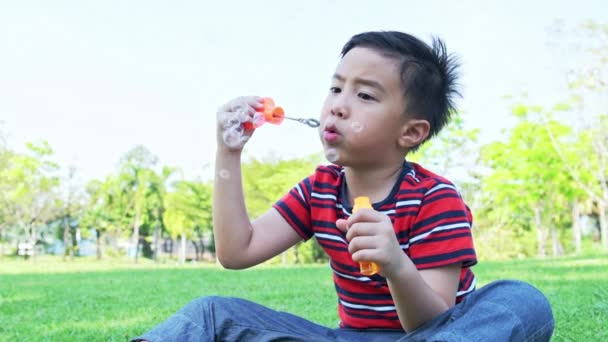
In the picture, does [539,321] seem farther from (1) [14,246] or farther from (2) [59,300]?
(1) [14,246]

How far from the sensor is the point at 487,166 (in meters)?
20.6

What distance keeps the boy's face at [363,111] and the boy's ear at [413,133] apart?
21 millimetres

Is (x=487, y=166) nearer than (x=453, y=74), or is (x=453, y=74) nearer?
(x=453, y=74)

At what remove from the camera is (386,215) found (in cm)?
148

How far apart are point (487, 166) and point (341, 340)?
1965 centimetres

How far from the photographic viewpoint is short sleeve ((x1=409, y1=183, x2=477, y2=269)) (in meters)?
1.58

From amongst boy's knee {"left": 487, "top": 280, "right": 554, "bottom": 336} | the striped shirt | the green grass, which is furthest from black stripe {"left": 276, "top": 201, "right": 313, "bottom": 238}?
the green grass

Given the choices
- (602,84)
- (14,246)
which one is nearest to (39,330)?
(602,84)

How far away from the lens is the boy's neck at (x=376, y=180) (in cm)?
177

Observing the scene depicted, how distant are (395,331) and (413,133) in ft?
1.71

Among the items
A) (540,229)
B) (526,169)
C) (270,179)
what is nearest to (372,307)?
(526,169)

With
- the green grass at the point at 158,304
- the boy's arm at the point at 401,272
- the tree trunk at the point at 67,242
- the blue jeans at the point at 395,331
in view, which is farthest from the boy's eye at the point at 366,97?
the tree trunk at the point at 67,242

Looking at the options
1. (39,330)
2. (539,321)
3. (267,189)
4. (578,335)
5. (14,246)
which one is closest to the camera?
(539,321)

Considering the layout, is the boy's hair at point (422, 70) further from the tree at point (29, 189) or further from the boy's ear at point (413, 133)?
the tree at point (29, 189)
